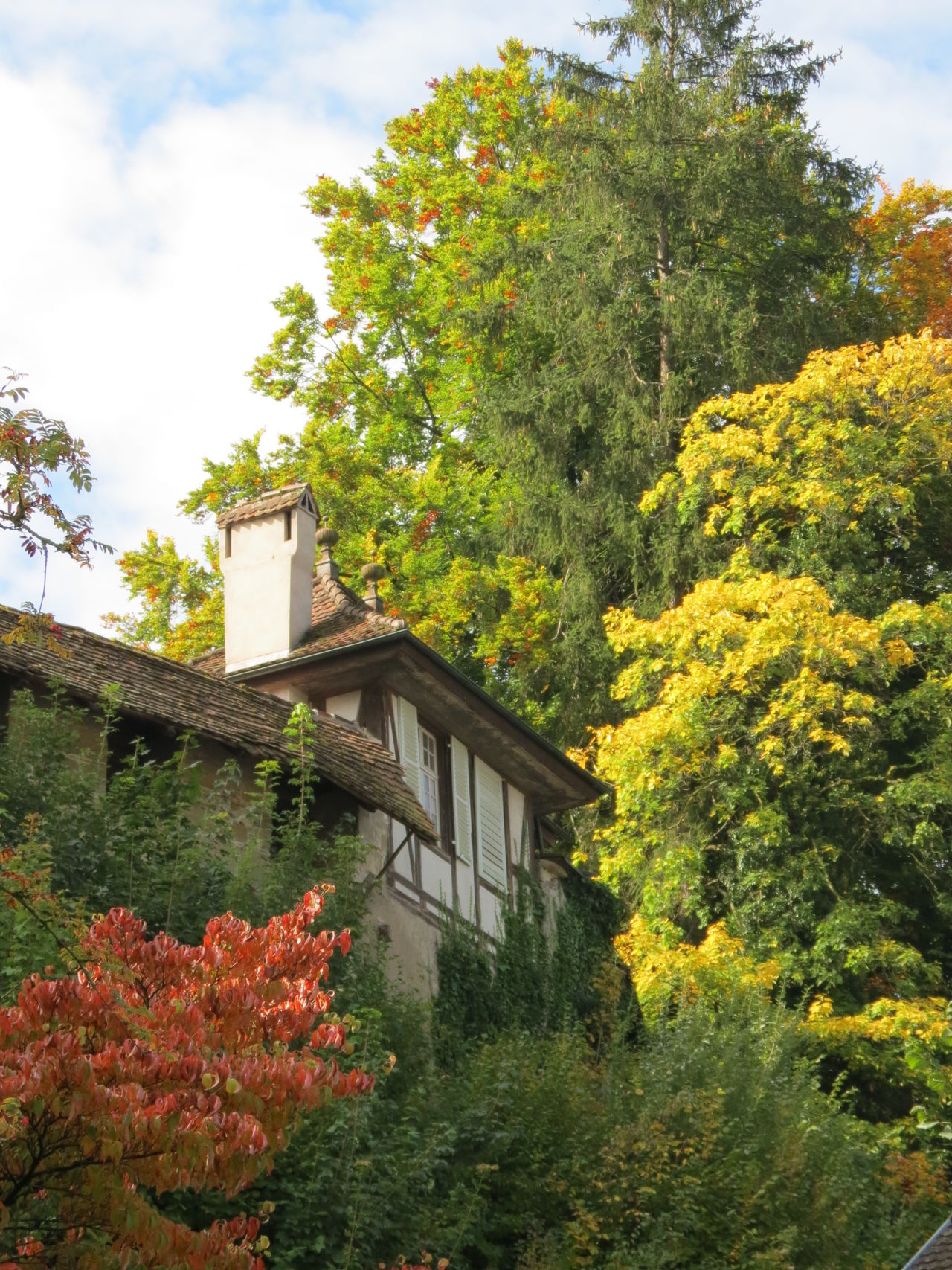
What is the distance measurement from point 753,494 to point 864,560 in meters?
1.93

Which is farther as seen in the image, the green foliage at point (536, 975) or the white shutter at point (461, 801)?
the white shutter at point (461, 801)

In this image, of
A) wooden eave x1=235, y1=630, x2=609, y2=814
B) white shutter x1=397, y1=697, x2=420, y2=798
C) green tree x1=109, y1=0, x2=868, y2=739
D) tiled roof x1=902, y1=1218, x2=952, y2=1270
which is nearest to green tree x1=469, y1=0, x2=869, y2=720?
green tree x1=109, y1=0, x2=868, y2=739

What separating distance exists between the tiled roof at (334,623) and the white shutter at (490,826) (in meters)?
2.48

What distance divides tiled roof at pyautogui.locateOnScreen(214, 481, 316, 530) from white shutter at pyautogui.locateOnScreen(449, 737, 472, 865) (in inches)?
138

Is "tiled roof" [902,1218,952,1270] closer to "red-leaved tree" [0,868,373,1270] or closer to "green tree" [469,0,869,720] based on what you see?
"red-leaved tree" [0,868,373,1270]

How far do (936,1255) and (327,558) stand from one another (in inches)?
453

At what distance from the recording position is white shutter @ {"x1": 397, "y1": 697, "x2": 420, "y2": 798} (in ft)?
66.7

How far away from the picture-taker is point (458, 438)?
35.5 metres

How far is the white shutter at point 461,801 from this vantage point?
831 inches

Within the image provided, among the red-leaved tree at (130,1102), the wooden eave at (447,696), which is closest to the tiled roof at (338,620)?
the wooden eave at (447,696)

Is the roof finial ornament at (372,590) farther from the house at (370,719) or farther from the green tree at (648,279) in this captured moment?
the green tree at (648,279)

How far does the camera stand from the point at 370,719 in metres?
20.1

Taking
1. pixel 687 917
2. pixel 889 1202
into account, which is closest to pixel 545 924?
pixel 687 917

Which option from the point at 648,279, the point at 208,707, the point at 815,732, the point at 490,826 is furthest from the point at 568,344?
the point at 208,707
